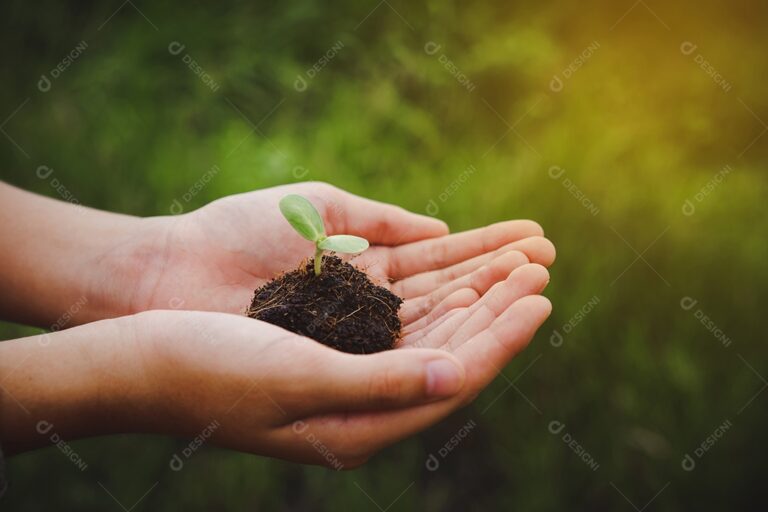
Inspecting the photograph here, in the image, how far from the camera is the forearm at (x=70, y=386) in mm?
1734

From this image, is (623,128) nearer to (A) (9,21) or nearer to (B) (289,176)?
(B) (289,176)

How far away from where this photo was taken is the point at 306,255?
257cm

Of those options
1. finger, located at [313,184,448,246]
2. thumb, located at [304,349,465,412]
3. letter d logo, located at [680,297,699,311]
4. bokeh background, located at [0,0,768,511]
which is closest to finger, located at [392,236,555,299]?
finger, located at [313,184,448,246]

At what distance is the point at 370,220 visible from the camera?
2570mm

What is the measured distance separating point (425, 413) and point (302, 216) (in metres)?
0.77

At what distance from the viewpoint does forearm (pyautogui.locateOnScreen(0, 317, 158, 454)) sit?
1734 mm

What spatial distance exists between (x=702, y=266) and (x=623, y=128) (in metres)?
0.85

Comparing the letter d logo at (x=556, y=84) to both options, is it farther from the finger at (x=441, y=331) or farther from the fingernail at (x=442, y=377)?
the fingernail at (x=442, y=377)

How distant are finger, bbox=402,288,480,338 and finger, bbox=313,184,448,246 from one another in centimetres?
43

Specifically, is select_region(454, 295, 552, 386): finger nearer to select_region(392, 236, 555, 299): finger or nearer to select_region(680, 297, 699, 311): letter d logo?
select_region(392, 236, 555, 299): finger

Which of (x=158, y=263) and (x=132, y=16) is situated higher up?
(x=132, y=16)

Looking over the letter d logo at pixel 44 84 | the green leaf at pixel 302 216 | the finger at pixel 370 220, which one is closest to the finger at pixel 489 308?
the green leaf at pixel 302 216

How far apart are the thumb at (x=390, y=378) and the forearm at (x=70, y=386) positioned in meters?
0.56

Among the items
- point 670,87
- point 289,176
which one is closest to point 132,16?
point 289,176
